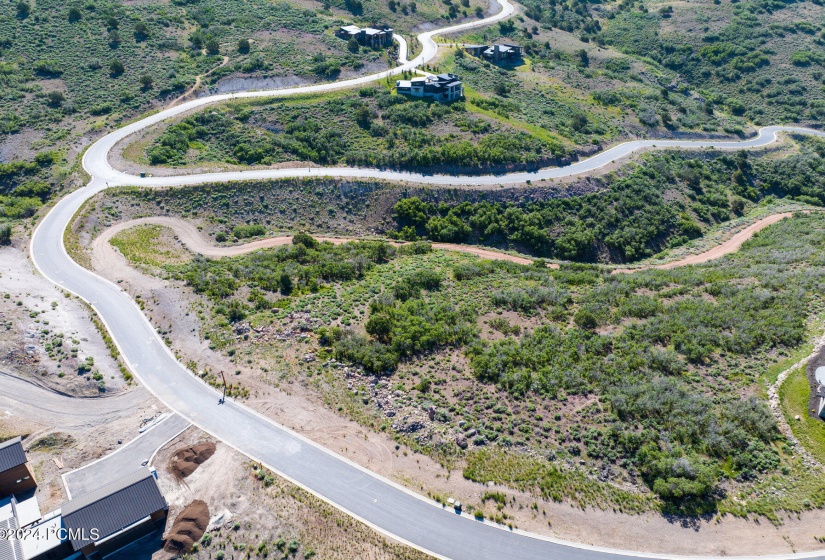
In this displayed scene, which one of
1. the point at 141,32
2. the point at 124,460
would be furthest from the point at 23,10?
the point at 124,460

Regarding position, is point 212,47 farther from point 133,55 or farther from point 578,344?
point 578,344

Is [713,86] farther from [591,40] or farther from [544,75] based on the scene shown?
[544,75]

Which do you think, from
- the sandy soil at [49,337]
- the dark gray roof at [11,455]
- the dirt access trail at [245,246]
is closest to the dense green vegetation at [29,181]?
the dirt access trail at [245,246]

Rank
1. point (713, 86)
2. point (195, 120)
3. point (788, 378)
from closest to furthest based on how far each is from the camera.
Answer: point (788, 378) < point (195, 120) < point (713, 86)

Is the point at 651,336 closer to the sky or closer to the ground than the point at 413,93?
closer to the ground

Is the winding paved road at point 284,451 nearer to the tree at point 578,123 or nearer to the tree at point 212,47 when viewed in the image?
the tree at point 212,47

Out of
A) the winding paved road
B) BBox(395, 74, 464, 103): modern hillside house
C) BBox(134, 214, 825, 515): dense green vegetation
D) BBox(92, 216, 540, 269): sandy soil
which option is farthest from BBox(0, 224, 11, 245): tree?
BBox(395, 74, 464, 103): modern hillside house

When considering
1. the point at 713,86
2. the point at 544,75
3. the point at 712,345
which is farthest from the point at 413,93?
the point at 713,86
